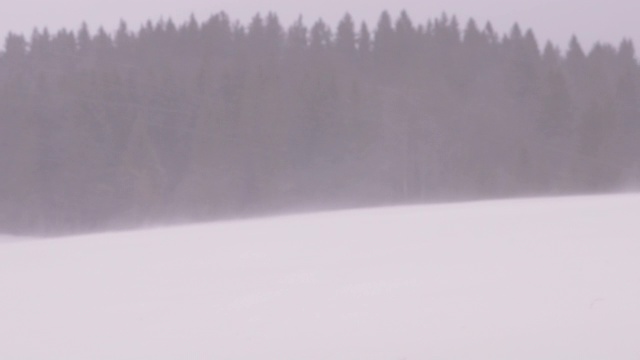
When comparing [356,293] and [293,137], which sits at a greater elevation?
[293,137]

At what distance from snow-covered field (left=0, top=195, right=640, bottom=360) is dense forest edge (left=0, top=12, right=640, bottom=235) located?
15718 millimetres

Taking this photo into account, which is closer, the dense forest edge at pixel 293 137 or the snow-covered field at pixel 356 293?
the snow-covered field at pixel 356 293

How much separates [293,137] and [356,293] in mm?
26491

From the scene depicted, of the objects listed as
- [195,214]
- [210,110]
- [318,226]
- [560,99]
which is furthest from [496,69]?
[318,226]

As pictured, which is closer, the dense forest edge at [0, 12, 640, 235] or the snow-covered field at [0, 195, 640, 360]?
the snow-covered field at [0, 195, 640, 360]

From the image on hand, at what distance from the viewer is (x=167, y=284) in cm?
745

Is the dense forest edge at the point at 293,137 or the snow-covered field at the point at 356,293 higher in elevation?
the dense forest edge at the point at 293,137

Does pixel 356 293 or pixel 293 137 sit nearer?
pixel 356 293

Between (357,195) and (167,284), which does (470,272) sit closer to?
(167,284)

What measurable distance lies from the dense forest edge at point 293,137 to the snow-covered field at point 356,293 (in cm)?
1572

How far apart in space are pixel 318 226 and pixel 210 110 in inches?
974

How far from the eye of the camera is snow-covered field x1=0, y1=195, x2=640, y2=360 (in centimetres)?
528

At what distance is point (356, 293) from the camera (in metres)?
6.41

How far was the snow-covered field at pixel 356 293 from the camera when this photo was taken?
5281 mm
